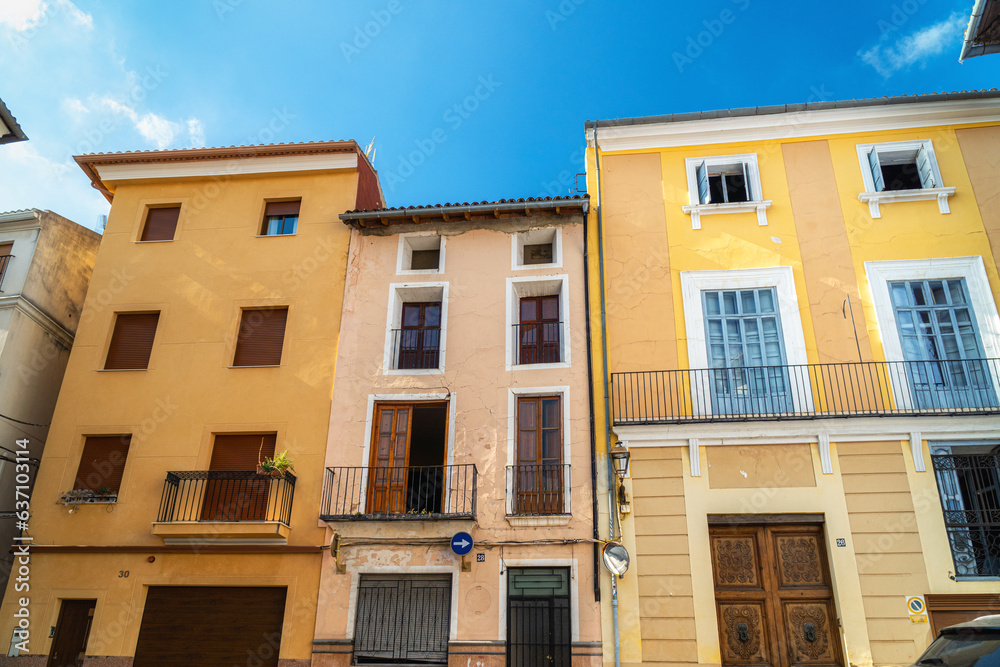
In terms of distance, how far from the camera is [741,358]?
13648 mm

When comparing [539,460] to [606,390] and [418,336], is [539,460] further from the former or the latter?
[418,336]

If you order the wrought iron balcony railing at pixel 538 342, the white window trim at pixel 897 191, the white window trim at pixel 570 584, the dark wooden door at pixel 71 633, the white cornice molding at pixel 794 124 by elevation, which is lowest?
the dark wooden door at pixel 71 633

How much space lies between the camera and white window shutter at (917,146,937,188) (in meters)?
14.5

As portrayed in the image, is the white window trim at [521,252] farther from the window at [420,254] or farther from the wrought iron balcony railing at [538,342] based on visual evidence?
the window at [420,254]

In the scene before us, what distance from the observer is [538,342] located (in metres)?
14.6

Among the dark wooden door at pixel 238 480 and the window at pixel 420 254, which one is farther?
the window at pixel 420 254

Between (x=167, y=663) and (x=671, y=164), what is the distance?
540 inches

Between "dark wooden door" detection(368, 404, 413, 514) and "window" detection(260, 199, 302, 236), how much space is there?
5111mm

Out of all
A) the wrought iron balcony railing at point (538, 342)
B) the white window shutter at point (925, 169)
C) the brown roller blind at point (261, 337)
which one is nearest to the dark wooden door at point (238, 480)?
the brown roller blind at point (261, 337)

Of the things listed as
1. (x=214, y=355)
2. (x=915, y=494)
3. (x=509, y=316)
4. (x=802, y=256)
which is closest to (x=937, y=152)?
(x=802, y=256)

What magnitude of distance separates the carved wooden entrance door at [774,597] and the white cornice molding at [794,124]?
8167 millimetres

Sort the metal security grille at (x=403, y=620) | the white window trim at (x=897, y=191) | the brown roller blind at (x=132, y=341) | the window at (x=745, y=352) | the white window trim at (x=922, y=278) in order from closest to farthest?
the metal security grille at (x=403, y=620)
the white window trim at (x=922, y=278)
the window at (x=745, y=352)
the white window trim at (x=897, y=191)
the brown roller blind at (x=132, y=341)

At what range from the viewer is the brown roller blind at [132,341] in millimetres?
15406

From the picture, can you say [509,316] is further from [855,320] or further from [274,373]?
[855,320]
